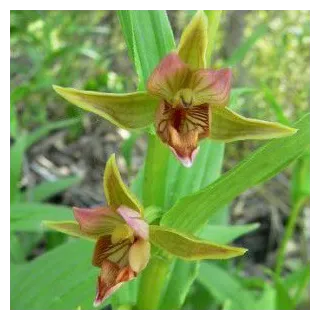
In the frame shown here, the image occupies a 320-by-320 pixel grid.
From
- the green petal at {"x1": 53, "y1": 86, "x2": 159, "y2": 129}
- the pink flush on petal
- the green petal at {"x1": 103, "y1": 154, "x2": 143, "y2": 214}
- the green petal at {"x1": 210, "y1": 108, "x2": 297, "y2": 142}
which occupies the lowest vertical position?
the pink flush on petal

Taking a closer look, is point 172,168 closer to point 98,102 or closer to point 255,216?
point 98,102

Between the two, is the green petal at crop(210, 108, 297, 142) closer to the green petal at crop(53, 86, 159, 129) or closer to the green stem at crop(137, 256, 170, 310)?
the green petal at crop(53, 86, 159, 129)

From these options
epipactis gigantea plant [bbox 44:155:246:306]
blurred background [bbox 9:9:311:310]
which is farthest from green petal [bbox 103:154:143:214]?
blurred background [bbox 9:9:311:310]

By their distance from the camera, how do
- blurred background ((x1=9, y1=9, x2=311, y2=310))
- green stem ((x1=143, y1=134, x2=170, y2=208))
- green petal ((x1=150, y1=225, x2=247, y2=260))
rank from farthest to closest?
1. blurred background ((x1=9, y1=9, x2=311, y2=310))
2. green stem ((x1=143, y1=134, x2=170, y2=208))
3. green petal ((x1=150, y1=225, x2=247, y2=260))

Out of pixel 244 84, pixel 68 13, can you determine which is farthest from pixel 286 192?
pixel 68 13

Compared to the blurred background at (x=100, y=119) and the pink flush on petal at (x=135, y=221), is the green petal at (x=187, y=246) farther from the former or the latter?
the blurred background at (x=100, y=119)

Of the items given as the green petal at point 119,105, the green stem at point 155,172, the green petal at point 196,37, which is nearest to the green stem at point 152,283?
the green stem at point 155,172

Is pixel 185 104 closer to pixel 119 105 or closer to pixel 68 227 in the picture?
pixel 119 105
